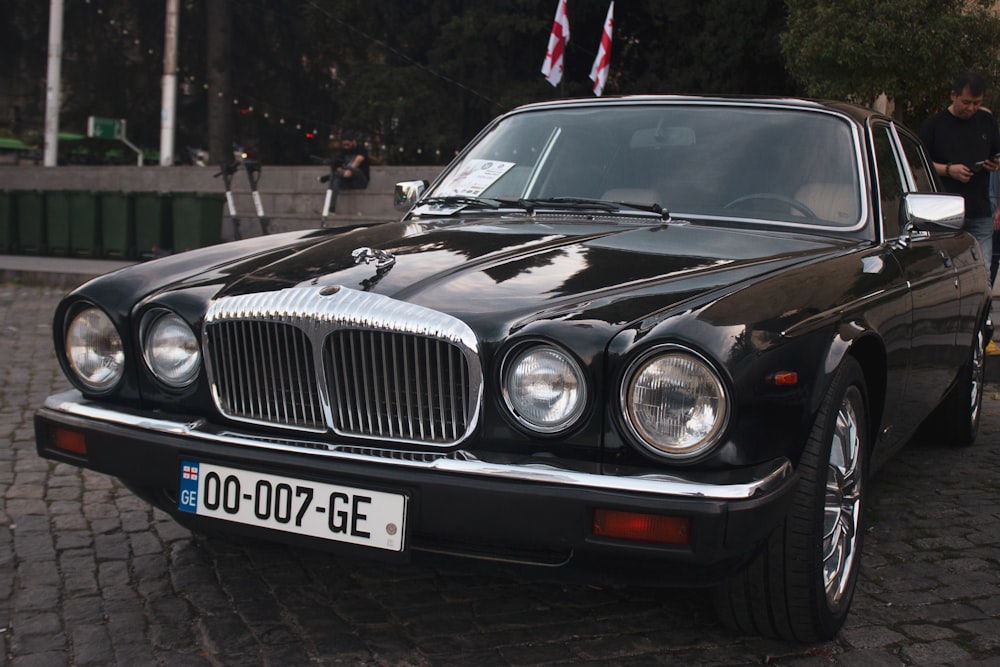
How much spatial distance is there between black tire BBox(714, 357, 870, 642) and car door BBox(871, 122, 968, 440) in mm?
419

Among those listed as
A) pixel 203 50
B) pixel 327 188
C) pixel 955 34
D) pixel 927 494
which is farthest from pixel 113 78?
pixel 927 494

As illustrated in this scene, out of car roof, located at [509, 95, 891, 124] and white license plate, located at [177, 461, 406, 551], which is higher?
car roof, located at [509, 95, 891, 124]

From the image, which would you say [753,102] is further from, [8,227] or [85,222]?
[8,227]

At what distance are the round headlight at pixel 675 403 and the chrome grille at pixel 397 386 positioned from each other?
1.40 ft

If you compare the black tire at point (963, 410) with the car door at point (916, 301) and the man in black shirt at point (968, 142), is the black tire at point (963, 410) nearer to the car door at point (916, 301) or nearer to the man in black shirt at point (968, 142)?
the car door at point (916, 301)

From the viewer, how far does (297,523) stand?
8.96 feet

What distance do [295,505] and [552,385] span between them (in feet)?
2.36

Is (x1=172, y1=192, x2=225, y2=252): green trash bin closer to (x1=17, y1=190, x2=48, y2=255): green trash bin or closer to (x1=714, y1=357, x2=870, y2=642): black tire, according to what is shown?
(x1=17, y1=190, x2=48, y2=255): green trash bin

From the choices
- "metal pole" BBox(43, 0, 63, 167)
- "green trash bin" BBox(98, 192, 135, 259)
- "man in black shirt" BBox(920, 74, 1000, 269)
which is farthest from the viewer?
"metal pole" BBox(43, 0, 63, 167)

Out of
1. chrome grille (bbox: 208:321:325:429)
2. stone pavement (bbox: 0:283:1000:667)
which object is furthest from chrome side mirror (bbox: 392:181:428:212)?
chrome grille (bbox: 208:321:325:429)

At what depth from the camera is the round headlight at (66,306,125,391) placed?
3199 mm

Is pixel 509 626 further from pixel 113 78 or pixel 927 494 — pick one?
pixel 113 78

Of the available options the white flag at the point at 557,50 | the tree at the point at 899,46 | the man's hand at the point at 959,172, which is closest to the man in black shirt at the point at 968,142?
the man's hand at the point at 959,172

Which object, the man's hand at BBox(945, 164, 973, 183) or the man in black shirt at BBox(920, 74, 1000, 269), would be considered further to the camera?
the man in black shirt at BBox(920, 74, 1000, 269)
